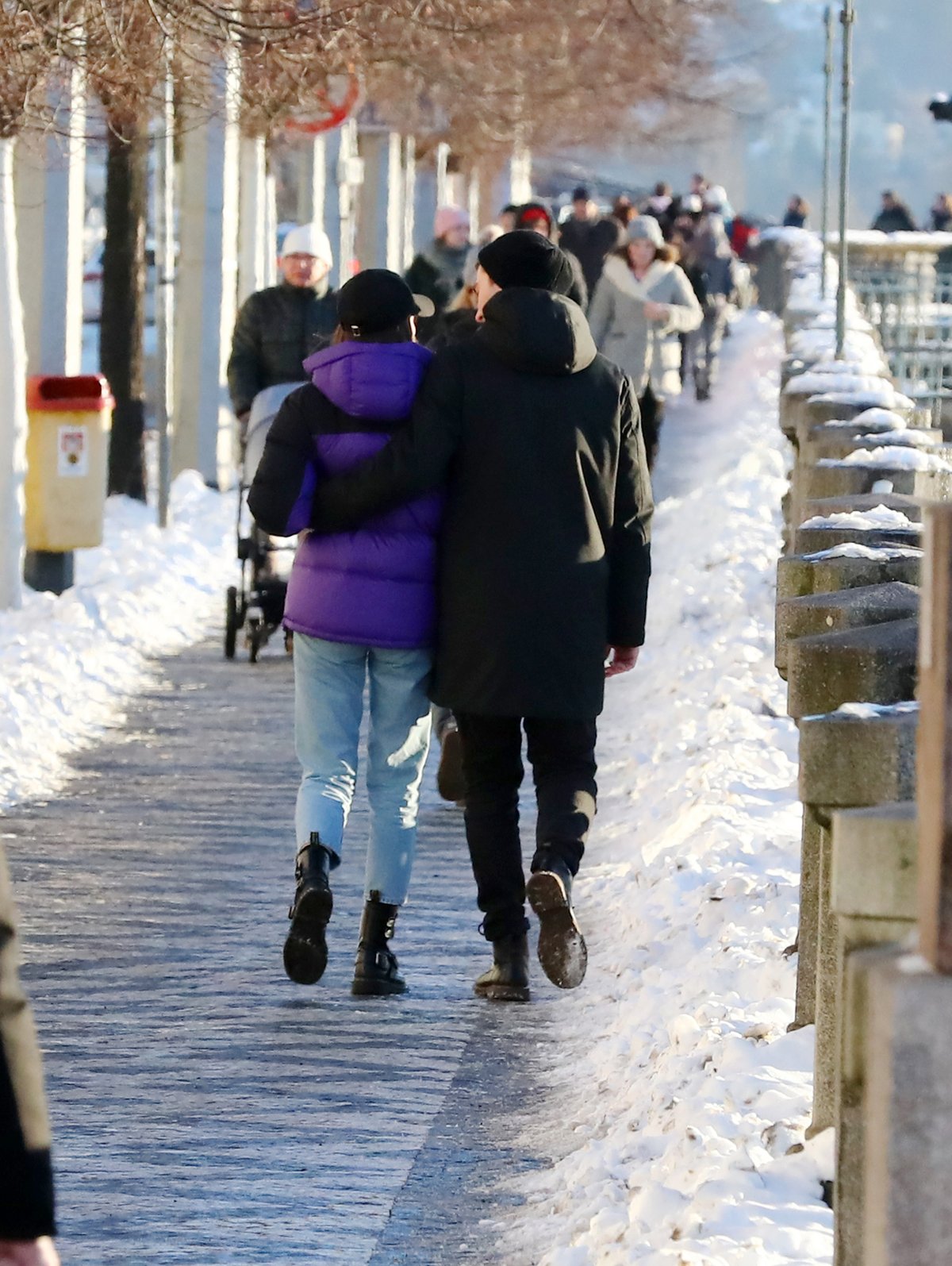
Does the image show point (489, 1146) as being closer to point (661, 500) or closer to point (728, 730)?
point (728, 730)

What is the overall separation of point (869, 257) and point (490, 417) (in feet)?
88.4

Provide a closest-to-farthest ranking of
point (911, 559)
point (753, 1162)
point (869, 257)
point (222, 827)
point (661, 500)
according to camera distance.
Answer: point (753, 1162) → point (911, 559) → point (222, 827) → point (661, 500) → point (869, 257)

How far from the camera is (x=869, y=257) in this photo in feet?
108

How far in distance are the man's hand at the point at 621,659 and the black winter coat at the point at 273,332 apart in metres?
5.21

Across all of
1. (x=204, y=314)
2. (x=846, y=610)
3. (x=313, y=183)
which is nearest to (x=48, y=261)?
(x=204, y=314)

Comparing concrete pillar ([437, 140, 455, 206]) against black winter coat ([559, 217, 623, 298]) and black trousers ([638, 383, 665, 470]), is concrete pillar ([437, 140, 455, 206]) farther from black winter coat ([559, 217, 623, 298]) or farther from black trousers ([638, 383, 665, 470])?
black trousers ([638, 383, 665, 470])

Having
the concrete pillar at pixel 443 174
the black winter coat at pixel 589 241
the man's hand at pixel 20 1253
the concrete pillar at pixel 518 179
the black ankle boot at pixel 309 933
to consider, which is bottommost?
the black ankle boot at pixel 309 933

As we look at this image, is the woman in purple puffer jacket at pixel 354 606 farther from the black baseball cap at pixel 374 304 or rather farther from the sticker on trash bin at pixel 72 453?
the sticker on trash bin at pixel 72 453

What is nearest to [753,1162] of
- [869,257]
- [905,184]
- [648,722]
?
[648,722]

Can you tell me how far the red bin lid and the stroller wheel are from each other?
197 cm

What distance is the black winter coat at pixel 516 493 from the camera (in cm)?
664

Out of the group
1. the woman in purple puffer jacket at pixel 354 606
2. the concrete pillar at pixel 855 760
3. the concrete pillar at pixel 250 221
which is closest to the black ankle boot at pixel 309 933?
the woman in purple puffer jacket at pixel 354 606

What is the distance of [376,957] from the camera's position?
701 centimetres

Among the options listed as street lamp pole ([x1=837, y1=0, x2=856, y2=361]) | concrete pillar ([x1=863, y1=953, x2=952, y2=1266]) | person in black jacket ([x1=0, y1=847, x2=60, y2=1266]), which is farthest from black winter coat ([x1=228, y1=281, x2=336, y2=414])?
person in black jacket ([x1=0, y1=847, x2=60, y2=1266])
